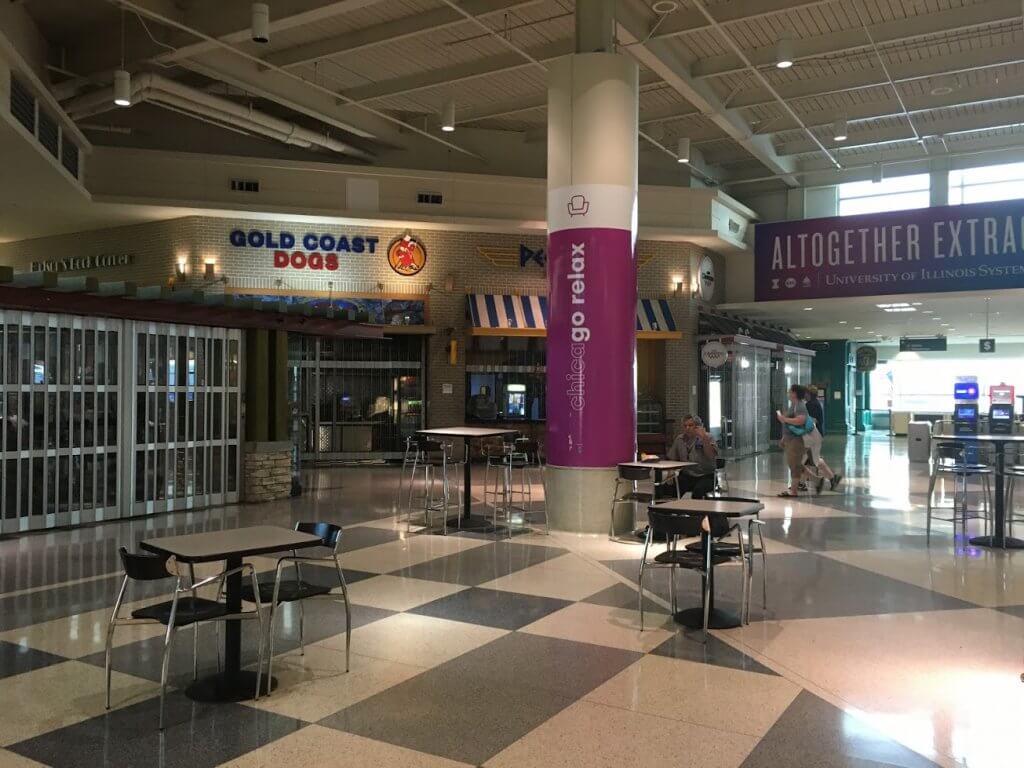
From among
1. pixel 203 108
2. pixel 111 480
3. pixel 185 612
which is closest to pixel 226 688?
pixel 185 612

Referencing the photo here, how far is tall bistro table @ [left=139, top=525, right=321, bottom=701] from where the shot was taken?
4168 millimetres

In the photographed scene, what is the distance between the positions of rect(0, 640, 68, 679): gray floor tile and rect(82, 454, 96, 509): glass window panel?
4606 mm

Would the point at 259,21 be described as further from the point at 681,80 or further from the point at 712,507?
the point at 712,507

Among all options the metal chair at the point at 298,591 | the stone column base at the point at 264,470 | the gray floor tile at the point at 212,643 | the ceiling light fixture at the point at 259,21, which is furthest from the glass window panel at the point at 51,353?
the metal chair at the point at 298,591

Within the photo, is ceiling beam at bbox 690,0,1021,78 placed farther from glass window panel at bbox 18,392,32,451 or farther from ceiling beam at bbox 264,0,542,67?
glass window panel at bbox 18,392,32,451

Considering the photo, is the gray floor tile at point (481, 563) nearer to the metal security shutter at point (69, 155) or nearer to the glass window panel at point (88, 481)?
the glass window panel at point (88, 481)

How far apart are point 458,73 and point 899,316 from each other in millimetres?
14211

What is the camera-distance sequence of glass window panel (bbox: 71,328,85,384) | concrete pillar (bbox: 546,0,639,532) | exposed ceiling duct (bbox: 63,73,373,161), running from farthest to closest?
exposed ceiling duct (bbox: 63,73,373,161)
glass window panel (bbox: 71,328,85,384)
concrete pillar (bbox: 546,0,639,532)

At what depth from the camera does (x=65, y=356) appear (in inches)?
359

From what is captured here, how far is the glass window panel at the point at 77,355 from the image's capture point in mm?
9172

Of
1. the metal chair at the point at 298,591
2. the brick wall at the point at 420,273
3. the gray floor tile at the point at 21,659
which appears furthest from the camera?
the brick wall at the point at 420,273

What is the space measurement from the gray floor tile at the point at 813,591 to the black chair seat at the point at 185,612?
10.7 feet

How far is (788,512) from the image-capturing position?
1036 cm

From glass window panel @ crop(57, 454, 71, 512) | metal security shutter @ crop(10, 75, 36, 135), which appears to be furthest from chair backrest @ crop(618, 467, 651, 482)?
metal security shutter @ crop(10, 75, 36, 135)
